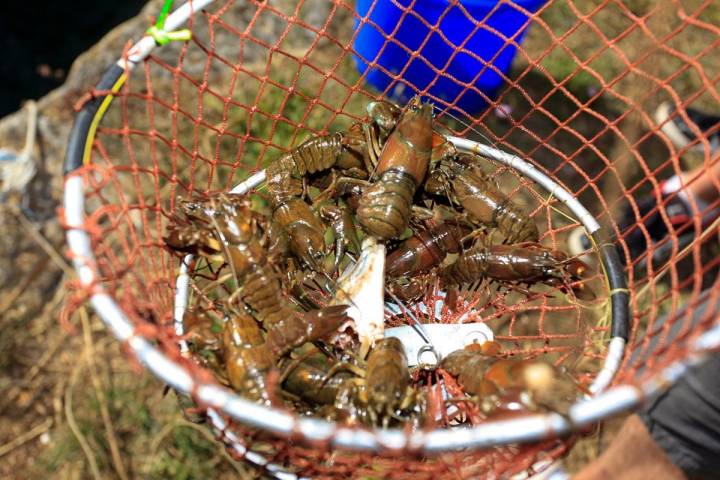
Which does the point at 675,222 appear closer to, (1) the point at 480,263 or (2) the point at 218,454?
(1) the point at 480,263

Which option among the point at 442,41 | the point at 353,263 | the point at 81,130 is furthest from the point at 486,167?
the point at 81,130

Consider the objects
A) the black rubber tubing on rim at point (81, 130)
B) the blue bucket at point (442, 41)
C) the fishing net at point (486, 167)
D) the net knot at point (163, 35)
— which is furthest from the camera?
the blue bucket at point (442, 41)

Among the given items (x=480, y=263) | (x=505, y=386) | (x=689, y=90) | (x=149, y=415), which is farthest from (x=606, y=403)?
(x=689, y=90)

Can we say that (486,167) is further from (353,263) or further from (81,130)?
(81,130)

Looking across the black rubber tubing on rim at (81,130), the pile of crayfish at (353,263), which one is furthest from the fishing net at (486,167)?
the pile of crayfish at (353,263)

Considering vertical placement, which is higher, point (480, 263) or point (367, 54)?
point (367, 54)

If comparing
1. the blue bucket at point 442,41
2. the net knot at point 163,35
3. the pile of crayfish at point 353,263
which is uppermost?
the blue bucket at point 442,41

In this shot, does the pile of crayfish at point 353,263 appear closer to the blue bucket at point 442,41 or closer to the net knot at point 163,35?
the net knot at point 163,35
